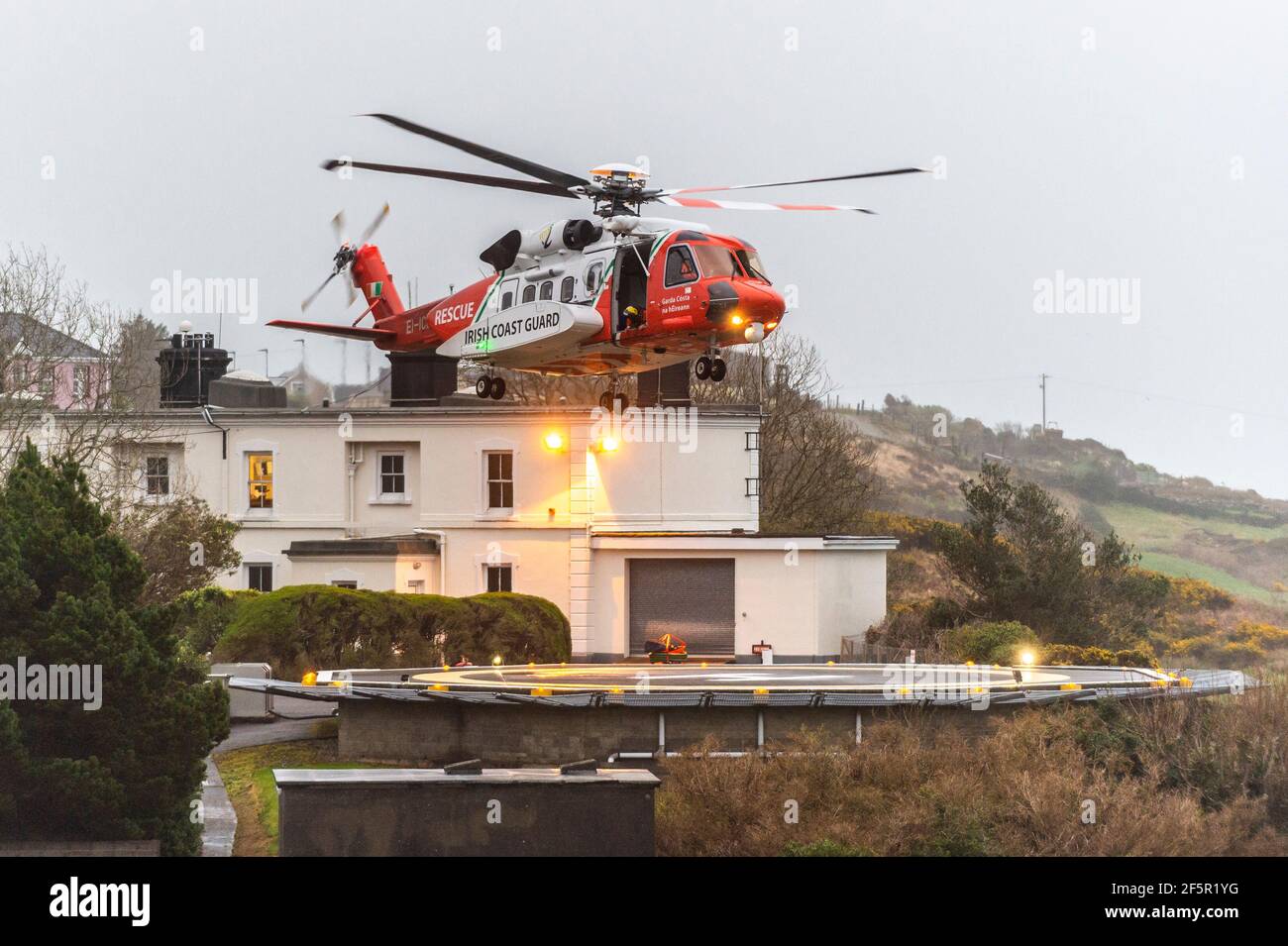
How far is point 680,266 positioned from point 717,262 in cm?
82

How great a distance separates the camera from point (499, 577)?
49688 millimetres

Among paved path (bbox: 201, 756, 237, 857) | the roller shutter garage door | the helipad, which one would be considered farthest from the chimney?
paved path (bbox: 201, 756, 237, 857)

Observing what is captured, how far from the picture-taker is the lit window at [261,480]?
5191cm

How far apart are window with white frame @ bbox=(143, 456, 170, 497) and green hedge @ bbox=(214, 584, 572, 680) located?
11560mm

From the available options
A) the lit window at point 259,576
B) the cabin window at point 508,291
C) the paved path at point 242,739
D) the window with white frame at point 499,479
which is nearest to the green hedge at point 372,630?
the paved path at point 242,739

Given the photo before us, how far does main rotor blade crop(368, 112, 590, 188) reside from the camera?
102 ft

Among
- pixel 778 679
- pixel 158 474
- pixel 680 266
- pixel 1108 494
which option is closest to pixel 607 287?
pixel 680 266

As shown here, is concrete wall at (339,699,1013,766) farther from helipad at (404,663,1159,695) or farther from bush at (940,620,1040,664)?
bush at (940,620,1040,664)

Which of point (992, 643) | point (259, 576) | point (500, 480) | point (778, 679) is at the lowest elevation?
point (778, 679)

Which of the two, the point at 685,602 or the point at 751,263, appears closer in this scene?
the point at 751,263

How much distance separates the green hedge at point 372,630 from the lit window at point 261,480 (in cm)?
1034

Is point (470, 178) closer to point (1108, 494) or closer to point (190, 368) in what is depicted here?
point (190, 368)

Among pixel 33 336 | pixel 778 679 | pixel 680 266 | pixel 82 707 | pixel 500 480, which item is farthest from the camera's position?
pixel 500 480

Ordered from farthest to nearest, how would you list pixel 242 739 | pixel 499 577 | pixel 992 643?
pixel 499 577 < pixel 992 643 < pixel 242 739
